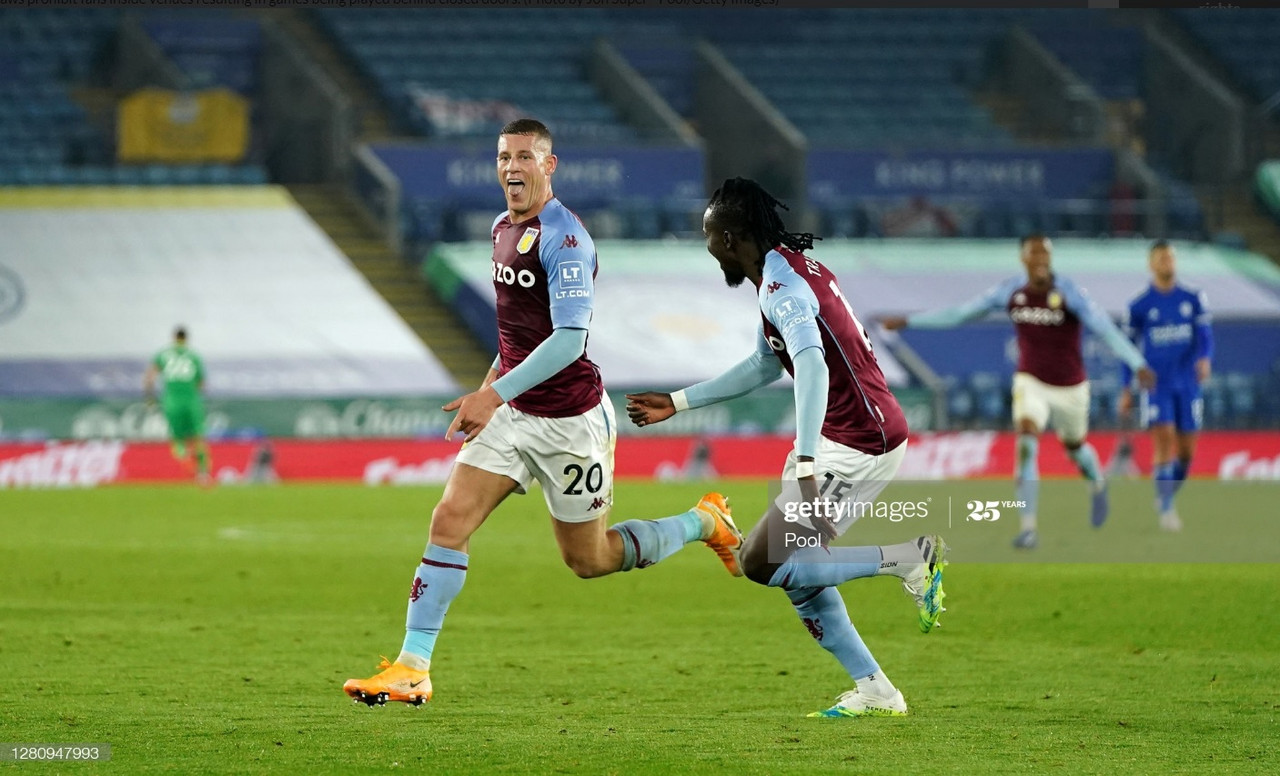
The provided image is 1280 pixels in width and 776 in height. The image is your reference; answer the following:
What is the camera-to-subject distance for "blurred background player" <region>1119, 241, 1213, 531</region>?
15594mm

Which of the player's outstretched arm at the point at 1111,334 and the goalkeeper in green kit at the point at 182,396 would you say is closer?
the player's outstretched arm at the point at 1111,334

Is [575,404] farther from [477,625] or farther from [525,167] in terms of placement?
[477,625]

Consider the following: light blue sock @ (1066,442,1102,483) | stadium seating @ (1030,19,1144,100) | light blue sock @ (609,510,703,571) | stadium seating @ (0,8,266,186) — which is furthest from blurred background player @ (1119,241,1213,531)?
stadium seating @ (1030,19,1144,100)

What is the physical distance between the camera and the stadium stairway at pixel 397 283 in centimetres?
3042

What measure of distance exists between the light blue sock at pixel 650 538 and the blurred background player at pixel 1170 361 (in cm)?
831

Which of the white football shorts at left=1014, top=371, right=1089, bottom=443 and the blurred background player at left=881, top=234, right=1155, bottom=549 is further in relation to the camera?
the white football shorts at left=1014, top=371, right=1089, bottom=443

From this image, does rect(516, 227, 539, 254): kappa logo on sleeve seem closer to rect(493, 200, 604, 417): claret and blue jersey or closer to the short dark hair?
rect(493, 200, 604, 417): claret and blue jersey

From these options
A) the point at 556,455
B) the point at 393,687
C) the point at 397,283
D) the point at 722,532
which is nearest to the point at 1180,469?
the point at 722,532

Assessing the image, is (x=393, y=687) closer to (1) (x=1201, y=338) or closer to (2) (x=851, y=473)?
(2) (x=851, y=473)

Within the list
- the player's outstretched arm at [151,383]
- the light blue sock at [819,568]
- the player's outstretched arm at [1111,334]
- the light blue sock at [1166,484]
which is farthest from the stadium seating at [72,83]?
the light blue sock at [819,568]

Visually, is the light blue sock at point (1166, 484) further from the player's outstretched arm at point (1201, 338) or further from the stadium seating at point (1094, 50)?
the stadium seating at point (1094, 50)

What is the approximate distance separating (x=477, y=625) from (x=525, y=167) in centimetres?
392

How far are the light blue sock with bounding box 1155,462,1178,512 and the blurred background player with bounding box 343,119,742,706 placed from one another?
8.90 meters

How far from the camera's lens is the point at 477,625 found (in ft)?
35.2
